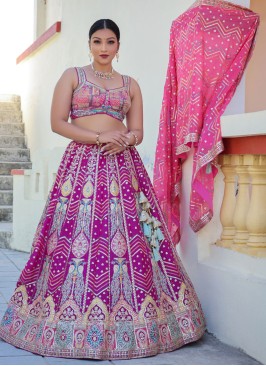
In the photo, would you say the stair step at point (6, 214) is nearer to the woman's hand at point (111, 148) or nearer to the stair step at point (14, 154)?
the stair step at point (14, 154)

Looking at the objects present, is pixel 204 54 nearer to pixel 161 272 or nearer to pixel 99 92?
pixel 99 92

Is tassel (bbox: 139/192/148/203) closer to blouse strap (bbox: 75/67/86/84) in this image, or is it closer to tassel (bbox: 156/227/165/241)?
tassel (bbox: 156/227/165/241)

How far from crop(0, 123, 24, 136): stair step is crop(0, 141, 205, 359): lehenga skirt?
790cm

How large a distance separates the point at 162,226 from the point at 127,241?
30 cm

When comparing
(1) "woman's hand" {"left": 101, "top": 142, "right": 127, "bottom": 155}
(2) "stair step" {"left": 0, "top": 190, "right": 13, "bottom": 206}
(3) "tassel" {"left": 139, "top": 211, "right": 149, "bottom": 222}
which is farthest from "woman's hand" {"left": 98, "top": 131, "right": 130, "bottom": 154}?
(2) "stair step" {"left": 0, "top": 190, "right": 13, "bottom": 206}

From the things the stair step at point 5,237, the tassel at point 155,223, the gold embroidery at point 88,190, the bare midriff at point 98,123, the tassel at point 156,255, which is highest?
the bare midriff at point 98,123

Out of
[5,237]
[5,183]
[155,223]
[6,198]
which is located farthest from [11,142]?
[155,223]

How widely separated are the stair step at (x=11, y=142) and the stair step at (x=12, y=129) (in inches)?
8.5

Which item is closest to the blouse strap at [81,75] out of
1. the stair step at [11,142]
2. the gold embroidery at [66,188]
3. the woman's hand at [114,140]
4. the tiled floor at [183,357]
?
the woman's hand at [114,140]

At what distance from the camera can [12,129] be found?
12.0 m

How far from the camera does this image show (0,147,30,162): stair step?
440 inches

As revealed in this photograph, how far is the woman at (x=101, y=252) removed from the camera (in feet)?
12.4

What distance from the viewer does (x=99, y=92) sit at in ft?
13.4

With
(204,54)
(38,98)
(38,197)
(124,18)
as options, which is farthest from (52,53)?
(204,54)
